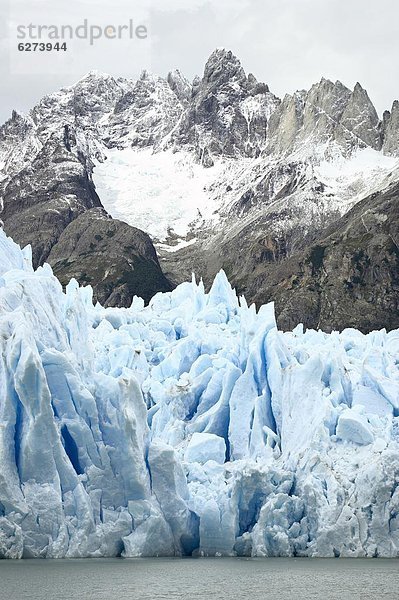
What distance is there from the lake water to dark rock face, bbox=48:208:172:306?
9459 centimetres

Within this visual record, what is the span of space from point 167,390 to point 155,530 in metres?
9.51

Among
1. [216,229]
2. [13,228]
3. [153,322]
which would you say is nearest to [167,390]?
[153,322]

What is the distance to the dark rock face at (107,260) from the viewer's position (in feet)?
420

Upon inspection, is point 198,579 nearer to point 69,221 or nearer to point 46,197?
point 69,221

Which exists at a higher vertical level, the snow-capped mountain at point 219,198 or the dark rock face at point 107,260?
the snow-capped mountain at point 219,198

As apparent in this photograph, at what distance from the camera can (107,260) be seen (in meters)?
137

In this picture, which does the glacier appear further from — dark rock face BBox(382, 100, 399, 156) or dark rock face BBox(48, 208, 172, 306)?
dark rock face BBox(382, 100, 399, 156)

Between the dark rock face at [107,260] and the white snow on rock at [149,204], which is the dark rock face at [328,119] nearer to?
the white snow on rock at [149,204]

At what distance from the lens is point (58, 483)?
98.9 ft

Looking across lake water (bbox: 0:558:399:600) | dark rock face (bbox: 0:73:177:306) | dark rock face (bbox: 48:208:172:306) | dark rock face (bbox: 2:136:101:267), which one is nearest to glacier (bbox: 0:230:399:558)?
lake water (bbox: 0:558:399:600)

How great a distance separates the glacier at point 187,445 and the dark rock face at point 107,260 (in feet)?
279

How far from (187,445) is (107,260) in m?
100

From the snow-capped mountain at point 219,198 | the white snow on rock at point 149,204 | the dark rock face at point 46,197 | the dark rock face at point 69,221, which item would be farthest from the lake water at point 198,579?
the white snow on rock at point 149,204

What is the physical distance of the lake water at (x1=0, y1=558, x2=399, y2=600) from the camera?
83.2 feet
